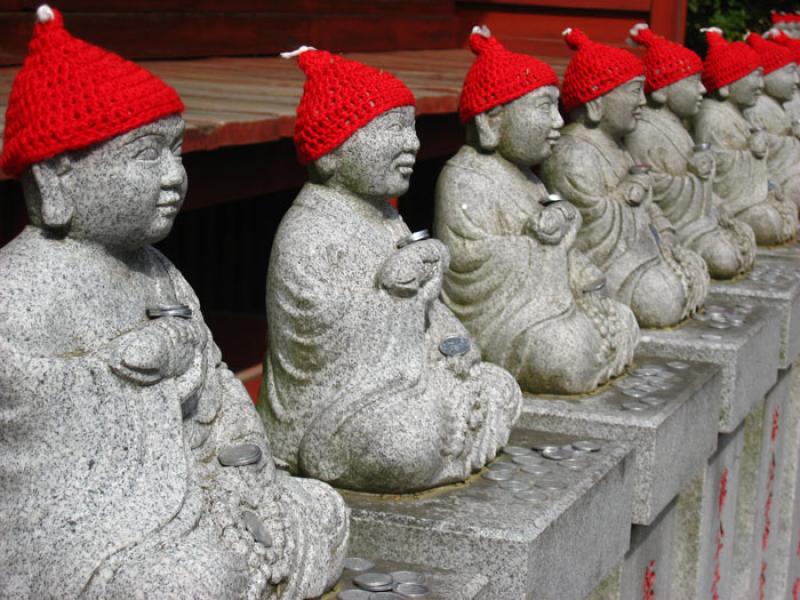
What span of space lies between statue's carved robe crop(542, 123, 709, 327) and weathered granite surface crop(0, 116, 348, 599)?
2778 mm

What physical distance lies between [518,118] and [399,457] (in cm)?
157

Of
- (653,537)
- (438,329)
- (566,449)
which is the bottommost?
(653,537)

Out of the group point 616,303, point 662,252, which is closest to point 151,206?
point 616,303

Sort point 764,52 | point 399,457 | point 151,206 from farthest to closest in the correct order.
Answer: point 764,52, point 399,457, point 151,206

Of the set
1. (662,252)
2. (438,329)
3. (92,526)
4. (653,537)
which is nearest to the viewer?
(92,526)

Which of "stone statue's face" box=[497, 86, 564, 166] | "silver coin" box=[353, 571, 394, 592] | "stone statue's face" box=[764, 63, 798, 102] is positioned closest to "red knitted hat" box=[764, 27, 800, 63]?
"stone statue's face" box=[764, 63, 798, 102]

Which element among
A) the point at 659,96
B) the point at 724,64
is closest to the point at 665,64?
the point at 659,96

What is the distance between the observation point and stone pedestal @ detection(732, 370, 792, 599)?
22.8 feet

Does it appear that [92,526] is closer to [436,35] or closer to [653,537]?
[653,537]

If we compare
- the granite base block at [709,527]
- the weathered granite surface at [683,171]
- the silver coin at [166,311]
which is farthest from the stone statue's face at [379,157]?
the weathered granite surface at [683,171]

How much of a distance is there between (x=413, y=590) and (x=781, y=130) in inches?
236

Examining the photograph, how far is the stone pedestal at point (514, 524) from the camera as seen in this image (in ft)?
13.0

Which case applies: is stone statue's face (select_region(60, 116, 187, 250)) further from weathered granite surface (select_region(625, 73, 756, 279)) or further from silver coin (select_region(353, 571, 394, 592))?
weathered granite surface (select_region(625, 73, 756, 279))

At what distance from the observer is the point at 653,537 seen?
547 centimetres
